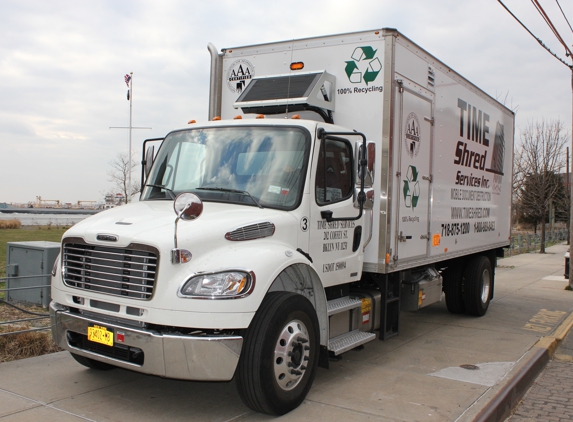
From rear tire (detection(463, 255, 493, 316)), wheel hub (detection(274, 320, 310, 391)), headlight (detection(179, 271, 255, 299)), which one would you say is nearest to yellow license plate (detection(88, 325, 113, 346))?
headlight (detection(179, 271, 255, 299))

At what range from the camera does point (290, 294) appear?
481 cm

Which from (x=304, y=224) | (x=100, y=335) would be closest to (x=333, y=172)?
(x=304, y=224)

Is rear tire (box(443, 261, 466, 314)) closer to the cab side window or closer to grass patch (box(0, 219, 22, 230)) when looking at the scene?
the cab side window

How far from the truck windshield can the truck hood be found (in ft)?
0.63

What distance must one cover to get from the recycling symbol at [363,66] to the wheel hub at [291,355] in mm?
3098

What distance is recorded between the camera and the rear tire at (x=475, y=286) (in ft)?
32.0

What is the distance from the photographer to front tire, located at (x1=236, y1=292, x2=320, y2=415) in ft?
14.6

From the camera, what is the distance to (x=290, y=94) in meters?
6.47

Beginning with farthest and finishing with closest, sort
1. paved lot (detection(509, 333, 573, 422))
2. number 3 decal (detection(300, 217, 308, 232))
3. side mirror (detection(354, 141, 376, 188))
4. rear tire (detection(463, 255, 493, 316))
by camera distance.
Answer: rear tire (detection(463, 255, 493, 316)) → side mirror (detection(354, 141, 376, 188)) → paved lot (detection(509, 333, 573, 422)) → number 3 decal (detection(300, 217, 308, 232))

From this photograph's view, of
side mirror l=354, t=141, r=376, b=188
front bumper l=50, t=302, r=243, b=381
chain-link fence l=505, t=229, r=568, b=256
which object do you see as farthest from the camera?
chain-link fence l=505, t=229, r=568, b=256

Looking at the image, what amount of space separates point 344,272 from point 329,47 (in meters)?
2.69

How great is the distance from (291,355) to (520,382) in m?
2.79

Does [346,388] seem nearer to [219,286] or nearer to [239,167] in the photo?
[219,286]

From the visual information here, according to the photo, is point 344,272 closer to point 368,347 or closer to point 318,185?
point 318,185
